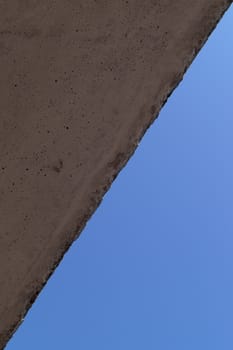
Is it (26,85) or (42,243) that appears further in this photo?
(42,243)

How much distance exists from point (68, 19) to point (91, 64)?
0.46 feet

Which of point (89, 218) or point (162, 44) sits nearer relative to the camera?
point (162, 44)

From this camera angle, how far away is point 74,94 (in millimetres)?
1690

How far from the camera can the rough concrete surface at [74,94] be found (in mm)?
1642

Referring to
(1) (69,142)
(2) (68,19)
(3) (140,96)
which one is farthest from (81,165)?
(2) (68,19)

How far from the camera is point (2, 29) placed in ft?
5.37

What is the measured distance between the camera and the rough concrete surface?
5.39 ft

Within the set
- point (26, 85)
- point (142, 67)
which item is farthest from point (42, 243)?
point (142, 67)

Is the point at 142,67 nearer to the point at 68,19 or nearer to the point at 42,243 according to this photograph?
the point at 68,19

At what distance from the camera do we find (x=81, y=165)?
174cm

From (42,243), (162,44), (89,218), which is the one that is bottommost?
(42,243)

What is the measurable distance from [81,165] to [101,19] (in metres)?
0.42

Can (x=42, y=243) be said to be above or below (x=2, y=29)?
below

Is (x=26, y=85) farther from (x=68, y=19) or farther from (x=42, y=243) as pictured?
(x=42, y=243)
